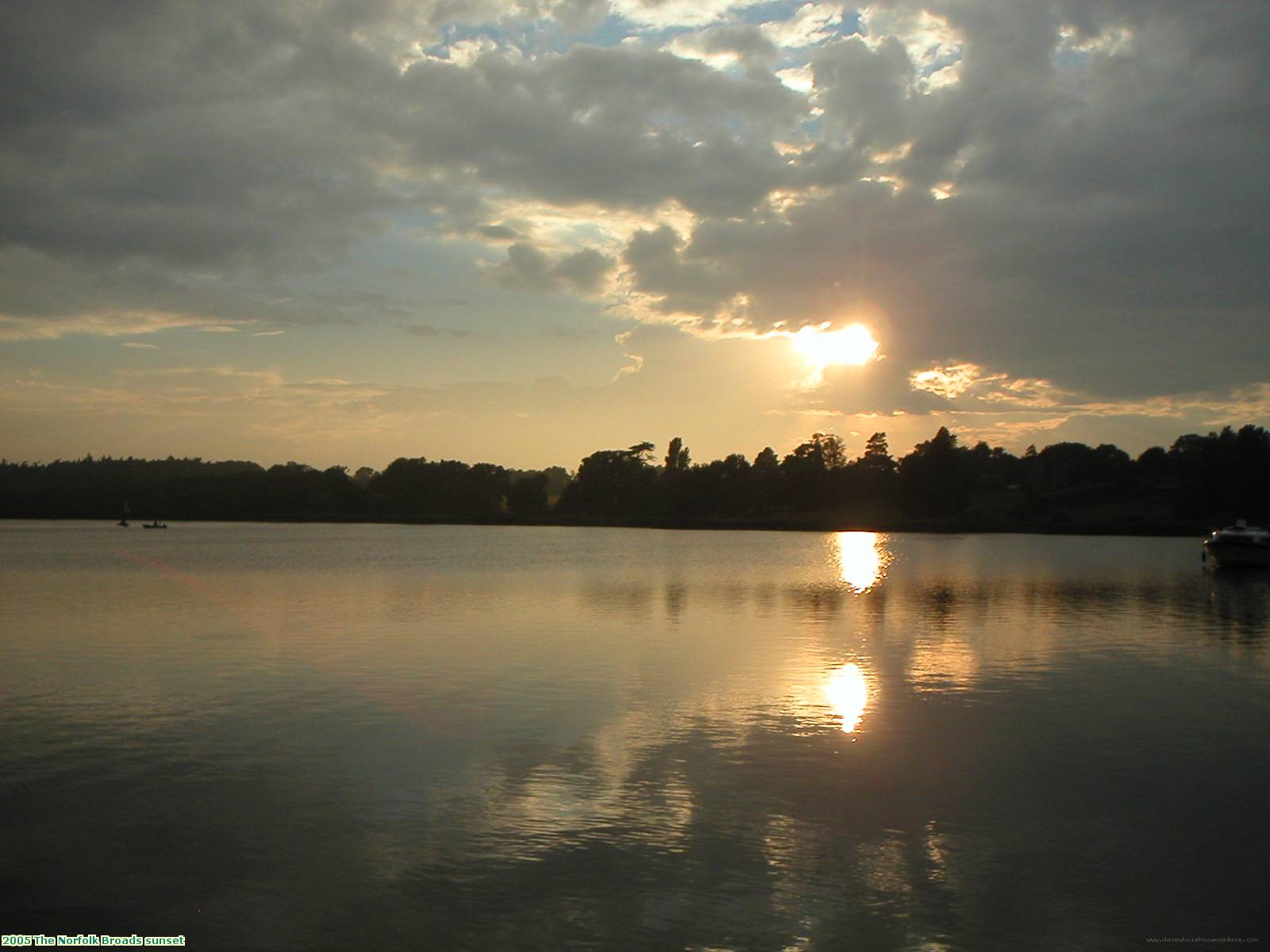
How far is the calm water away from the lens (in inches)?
337

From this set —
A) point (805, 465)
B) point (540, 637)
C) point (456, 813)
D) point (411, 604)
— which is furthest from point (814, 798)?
point (805, 465)

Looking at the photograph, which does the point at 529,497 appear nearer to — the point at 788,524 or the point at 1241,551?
the point at 788,524

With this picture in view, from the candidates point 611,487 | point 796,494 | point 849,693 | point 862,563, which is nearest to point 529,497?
point 611,487

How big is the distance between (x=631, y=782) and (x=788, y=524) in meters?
156

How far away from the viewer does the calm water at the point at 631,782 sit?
28.1 ft

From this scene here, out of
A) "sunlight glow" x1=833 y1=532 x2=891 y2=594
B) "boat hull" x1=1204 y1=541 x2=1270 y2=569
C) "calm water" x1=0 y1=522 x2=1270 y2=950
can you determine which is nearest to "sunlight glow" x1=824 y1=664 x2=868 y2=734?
"calm water" x1=0 y1=522 x2=1270 y2=950

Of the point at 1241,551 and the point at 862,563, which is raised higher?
the point at 1241,551

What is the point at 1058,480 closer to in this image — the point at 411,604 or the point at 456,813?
the point at 411,604

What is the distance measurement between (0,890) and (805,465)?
567ft

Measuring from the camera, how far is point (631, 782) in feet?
40.4

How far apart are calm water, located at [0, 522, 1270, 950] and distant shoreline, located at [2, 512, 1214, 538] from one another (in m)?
118

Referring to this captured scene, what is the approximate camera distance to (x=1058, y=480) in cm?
17338

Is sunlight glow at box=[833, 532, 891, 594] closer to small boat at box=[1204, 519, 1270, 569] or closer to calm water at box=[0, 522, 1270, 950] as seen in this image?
small boat at box=[1204, 519, 1270, 569]

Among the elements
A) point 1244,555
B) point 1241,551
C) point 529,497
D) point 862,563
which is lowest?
point 862,563
